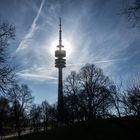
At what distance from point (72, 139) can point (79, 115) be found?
18670mm

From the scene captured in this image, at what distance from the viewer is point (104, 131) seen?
3123 centimetres

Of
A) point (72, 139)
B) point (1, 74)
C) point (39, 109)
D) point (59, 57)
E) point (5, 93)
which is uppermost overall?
point (59, 57)

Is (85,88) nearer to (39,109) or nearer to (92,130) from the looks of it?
(92,130)

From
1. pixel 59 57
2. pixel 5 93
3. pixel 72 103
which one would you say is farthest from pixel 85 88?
pixel 59 57

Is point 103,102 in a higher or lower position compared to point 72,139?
higher

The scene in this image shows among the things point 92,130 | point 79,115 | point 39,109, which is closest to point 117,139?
point 92,130

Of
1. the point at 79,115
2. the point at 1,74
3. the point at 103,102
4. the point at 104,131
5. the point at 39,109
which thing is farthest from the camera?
the point at 39,109

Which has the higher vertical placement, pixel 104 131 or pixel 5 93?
pixel 5 93

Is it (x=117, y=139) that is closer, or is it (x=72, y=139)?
(x=117, y=139)

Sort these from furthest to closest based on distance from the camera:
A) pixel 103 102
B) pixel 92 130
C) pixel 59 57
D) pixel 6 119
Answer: pixel 59 57 < pixel 6 119 < pixel 103 102 < pixel 92 130

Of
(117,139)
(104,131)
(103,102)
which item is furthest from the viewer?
(103,102)

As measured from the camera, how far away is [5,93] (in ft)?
45.5

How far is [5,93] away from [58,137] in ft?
77.2

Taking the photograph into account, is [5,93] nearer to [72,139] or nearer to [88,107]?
[72,139]
